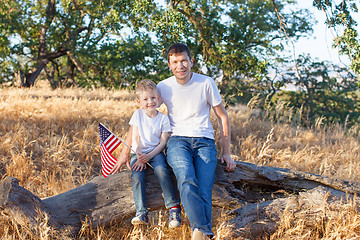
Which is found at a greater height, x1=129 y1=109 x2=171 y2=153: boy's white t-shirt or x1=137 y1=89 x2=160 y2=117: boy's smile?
x1=137 y1=89 x2=160 y2=117: boy's smile

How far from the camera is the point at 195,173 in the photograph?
3498mm

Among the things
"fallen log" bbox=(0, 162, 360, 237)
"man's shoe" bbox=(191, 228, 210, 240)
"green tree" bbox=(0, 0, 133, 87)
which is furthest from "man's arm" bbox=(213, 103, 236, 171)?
"green tree" bbox=(0, 0, 133, 87)

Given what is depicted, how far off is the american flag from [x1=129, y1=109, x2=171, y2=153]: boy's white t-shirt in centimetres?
29

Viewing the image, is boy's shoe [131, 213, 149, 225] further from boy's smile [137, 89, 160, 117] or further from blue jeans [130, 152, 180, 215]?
boy's smile [137, 89, 160, 117]

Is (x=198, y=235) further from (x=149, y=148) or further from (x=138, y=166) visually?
(x=149, y=148)

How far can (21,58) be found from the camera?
651 inches

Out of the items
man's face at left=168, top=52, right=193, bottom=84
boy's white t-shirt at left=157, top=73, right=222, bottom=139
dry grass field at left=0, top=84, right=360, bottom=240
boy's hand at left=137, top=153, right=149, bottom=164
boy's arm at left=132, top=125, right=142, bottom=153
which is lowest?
dry grass field at left=0, top=84, right=360, bottom=240

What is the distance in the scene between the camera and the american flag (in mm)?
3770

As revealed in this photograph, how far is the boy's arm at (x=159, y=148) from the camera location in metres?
3.63

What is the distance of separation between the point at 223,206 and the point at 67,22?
1405 cm

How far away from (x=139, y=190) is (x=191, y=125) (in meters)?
0.97

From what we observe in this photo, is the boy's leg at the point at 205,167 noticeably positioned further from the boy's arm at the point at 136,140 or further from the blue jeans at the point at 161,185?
the boy's arm at the point at 136,140

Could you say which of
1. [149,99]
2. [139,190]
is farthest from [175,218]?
[149,99]

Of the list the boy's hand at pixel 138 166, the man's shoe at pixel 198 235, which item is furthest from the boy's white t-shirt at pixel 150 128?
the man's shoe at pixel 198 235
